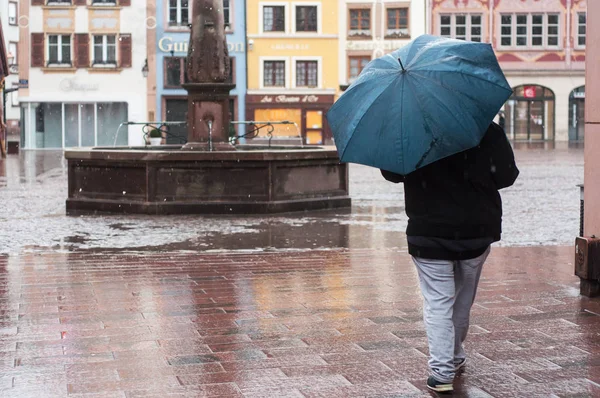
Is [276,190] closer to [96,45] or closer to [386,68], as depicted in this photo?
[386,68]

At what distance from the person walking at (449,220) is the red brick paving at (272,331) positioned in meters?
0.26

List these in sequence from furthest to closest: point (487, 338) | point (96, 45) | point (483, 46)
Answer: point (96, 45) < point (487, 338) < point (483, 46)

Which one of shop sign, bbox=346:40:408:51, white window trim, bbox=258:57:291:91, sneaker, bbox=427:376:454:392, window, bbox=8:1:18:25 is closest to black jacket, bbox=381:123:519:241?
sneaker, bbox=427:376:454:392

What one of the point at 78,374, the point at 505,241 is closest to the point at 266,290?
the point at 78,374

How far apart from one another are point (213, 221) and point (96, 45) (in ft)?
129

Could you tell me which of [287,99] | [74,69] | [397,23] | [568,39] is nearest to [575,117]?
[568,39]

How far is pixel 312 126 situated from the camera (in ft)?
173

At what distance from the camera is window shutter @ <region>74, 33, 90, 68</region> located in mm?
50656

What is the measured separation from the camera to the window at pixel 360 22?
5378cm

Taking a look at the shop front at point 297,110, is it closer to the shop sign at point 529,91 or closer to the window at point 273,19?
the window at point 273,19

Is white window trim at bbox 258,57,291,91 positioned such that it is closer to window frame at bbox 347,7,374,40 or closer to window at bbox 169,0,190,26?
window frame at bbox 347,7,374,40

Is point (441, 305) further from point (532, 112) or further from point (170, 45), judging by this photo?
point (532, 112)

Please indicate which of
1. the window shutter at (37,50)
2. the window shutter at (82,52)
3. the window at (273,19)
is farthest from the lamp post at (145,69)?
the window at (273,19)

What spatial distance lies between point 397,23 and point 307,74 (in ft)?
16.7
